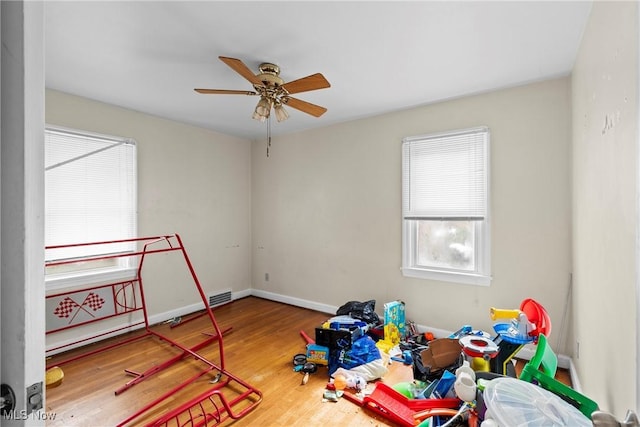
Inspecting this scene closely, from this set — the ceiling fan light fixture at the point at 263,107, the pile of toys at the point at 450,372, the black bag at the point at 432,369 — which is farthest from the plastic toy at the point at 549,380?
the ceiling fan light fixture at the point at 263,107

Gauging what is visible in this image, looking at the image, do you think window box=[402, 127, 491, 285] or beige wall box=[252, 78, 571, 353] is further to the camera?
window box=[402, 127, 491, 285]

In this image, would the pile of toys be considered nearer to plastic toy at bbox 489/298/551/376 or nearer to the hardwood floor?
plastic toy at bbox 489/298/551/376

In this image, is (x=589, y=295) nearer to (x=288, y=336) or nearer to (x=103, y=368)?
(x=288, y=336)

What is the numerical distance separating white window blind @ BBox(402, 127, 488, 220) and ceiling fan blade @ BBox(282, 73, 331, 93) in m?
1.54

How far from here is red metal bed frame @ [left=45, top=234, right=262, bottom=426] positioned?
1.92m

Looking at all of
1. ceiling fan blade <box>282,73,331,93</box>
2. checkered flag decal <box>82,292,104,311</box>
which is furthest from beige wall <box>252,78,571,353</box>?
checkered flag decal <box>82,292,104,311</box>

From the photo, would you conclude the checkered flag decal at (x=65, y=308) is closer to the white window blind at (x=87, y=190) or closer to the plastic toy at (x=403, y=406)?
the white window blind at (x=87, y=190)

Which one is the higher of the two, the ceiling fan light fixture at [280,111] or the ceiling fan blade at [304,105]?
the ceiling fan blade at [304,105]

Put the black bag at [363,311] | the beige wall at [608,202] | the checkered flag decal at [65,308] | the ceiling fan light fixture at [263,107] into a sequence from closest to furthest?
the beige wall at [608,202] < the ceiling fan light fixture at [263,107] < the checkered flag decal at [65,308] < the black bag at [363,311]

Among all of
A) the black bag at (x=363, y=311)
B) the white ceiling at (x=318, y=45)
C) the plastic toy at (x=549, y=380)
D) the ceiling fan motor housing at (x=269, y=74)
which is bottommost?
the black bag at (x=363, y=311)

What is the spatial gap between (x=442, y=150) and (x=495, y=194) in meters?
0.66

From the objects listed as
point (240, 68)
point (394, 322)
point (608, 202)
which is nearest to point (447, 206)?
point (394, 322)

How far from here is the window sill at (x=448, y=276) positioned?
287 centimetres

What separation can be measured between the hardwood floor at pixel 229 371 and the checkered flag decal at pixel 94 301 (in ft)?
1.42
